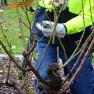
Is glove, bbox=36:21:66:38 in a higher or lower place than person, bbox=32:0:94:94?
higher

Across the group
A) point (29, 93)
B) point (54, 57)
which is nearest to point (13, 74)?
point (54, 57)

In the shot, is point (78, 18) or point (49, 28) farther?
point (78, 18)

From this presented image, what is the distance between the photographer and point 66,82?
9.98ft

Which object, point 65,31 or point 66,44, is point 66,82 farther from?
point 66,44

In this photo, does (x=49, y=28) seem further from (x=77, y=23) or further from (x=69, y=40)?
(x=69, y=40)

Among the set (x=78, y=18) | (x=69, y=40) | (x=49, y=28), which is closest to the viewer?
(x=49, y=28)

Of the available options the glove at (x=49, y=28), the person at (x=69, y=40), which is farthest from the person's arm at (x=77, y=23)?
the glove at (x=49, y=28)

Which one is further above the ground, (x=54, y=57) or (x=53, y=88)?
(x=53, y=88)

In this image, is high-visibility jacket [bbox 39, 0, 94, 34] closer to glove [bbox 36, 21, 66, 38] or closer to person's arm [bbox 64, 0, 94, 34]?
person's arm [bbox 64, 0, 94, 34]

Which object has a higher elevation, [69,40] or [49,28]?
[49,28]

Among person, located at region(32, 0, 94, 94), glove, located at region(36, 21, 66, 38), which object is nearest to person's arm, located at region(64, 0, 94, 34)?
person, located at region(32, 0, 94, 94)

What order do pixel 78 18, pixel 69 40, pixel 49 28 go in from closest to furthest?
pixel 49 28, pixel 78 18, pixel 69 40

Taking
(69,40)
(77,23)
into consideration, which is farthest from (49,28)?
(69,40)

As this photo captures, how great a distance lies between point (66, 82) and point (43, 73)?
133 cm
